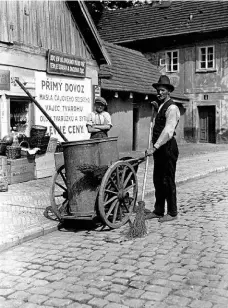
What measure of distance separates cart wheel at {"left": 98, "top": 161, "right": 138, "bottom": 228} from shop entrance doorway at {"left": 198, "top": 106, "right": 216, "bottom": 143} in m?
20.6

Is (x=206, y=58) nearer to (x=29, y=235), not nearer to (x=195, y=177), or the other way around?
(x=195, y=177)

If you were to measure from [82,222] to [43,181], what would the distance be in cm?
408

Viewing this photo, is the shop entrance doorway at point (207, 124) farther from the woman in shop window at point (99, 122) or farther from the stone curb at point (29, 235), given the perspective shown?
the stone curb at point (29, 235)

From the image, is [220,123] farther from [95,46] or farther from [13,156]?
[13,156]

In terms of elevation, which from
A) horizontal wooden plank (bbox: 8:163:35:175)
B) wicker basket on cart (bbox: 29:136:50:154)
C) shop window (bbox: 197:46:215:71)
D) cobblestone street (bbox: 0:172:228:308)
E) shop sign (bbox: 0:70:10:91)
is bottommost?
cobblestone street (bbox: 0:172:228:308)

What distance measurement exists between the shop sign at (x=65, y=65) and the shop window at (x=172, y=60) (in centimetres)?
1452

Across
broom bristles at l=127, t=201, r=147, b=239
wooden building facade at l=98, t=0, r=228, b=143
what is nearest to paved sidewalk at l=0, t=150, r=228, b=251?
broom bristles at l=127, t=201, r=147, b=239

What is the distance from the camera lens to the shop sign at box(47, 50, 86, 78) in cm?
1204

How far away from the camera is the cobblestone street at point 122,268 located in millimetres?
3758

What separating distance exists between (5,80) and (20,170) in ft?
7.06

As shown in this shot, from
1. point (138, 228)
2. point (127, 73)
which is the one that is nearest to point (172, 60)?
point (127, 73)

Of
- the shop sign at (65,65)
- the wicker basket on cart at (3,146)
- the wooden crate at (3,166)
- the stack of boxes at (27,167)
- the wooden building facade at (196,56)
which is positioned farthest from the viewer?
the wooden building facade at (196,56)

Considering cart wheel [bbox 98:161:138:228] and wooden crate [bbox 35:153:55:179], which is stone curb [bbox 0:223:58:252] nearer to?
cart wheel [bbox 98:161:138:228]

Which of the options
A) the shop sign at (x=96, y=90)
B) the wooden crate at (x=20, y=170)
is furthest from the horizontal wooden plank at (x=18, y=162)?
the shop sign at (x=96, y=90)
